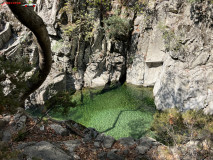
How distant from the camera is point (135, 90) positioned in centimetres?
1410

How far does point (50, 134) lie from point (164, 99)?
8.34 meters

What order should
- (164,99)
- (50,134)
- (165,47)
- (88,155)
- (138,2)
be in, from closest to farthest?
(88,155) → (50,134) → (164,99) → (165,47) → (138,2)

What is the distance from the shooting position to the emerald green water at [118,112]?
30.3 feet

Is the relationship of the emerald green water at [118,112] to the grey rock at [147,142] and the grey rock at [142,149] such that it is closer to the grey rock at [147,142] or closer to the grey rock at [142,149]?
the grey rock at [147,142]

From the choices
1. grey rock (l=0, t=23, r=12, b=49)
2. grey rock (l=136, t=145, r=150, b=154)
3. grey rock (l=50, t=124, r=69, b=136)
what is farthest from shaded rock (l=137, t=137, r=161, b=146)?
grey rock (l=0, t=23, r=12, b=49)

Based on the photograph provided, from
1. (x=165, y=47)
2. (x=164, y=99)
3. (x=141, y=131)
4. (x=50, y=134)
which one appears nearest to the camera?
(x=50, y=134)

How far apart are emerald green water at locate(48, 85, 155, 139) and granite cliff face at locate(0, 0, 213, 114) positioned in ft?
3.83

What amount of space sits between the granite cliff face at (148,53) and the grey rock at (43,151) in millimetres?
4870

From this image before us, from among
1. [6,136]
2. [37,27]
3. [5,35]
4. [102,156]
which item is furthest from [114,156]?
[5,35]

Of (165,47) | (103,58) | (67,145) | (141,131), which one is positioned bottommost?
(141,131)

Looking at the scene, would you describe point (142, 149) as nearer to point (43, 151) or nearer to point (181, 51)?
point (43, 151)

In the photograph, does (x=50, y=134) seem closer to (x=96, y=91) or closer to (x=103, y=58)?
(x=96, y=91)

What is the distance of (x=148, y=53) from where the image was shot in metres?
14.0

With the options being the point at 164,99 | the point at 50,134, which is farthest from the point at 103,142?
the point at 164,99
